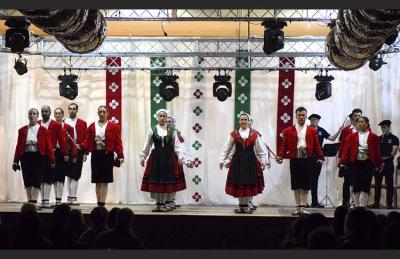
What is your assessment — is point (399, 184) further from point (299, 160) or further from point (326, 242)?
point (326, 242)

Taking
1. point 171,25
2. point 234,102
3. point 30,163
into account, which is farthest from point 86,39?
point 234,102

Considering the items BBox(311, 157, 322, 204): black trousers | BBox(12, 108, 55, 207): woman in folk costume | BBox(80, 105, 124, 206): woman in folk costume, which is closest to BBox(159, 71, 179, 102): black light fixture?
BBox(80, 105, 124, 206): woman in folk costume

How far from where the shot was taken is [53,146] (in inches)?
360

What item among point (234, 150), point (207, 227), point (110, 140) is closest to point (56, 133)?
point (110, 140)

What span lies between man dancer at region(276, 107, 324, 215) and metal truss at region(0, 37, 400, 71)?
1684mm

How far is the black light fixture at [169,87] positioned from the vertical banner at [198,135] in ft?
2.91

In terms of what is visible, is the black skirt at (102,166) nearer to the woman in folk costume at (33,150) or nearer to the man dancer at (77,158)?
the woman in folk costume at (33,150)

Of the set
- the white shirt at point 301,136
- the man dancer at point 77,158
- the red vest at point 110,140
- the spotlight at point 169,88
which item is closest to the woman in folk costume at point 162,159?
the red vest at point 110,140

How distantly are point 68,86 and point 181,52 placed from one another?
187 centimetres

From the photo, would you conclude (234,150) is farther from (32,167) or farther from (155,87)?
(32,167)

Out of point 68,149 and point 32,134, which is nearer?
point 32,134

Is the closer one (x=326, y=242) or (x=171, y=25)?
(x=326, y=242)

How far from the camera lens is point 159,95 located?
1088cm

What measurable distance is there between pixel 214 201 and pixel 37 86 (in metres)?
3.64
